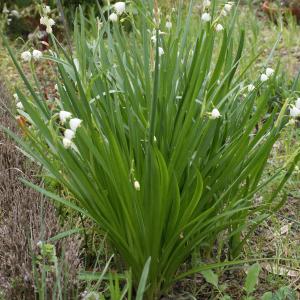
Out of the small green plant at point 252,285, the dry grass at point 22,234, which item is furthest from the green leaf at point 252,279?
the dry grass at point 22,234

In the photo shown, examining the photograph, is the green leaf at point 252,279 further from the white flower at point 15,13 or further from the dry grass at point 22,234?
the white flower at point 15,13

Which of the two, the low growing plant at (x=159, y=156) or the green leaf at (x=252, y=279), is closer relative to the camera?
the low growing plant at (x=159, y=156)

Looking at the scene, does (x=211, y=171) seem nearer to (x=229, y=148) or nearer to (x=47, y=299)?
(x=229, y=148)

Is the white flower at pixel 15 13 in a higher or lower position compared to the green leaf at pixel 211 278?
lower

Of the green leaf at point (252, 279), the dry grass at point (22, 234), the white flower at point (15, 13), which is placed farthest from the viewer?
the white flower at point (15, 13)

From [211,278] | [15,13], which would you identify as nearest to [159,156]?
[211,278]

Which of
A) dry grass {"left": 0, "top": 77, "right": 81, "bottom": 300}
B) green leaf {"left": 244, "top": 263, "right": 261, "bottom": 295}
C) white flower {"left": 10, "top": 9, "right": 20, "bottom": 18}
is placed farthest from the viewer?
white flower {"left": 10, "top": 9, "right": 20, "bottom": 18}

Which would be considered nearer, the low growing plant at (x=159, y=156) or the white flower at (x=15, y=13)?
the low growing plant at (x=159, y=156)

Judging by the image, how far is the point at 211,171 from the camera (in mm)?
2039

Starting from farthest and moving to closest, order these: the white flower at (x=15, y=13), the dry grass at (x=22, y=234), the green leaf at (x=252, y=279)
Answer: the white flower at (x=15, y=13) < the green leaf at (x=252, y=279) < the dry grass at (x=22, y=234)

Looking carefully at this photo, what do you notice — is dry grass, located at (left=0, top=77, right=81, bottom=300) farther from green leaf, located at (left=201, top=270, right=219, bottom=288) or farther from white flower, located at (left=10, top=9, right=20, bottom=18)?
white flower, located at (left=10, top=9, right=20, bottom=18)

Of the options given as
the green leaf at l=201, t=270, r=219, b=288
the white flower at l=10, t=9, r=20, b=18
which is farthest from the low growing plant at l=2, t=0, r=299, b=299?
the white flower at l=10, t=9, r=20, b=18

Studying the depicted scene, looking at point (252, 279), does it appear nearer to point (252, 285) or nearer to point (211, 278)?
point (252, 285)

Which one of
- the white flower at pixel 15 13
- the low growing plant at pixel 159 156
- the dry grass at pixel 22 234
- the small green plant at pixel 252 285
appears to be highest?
the low growing plant at pixel 159 156
